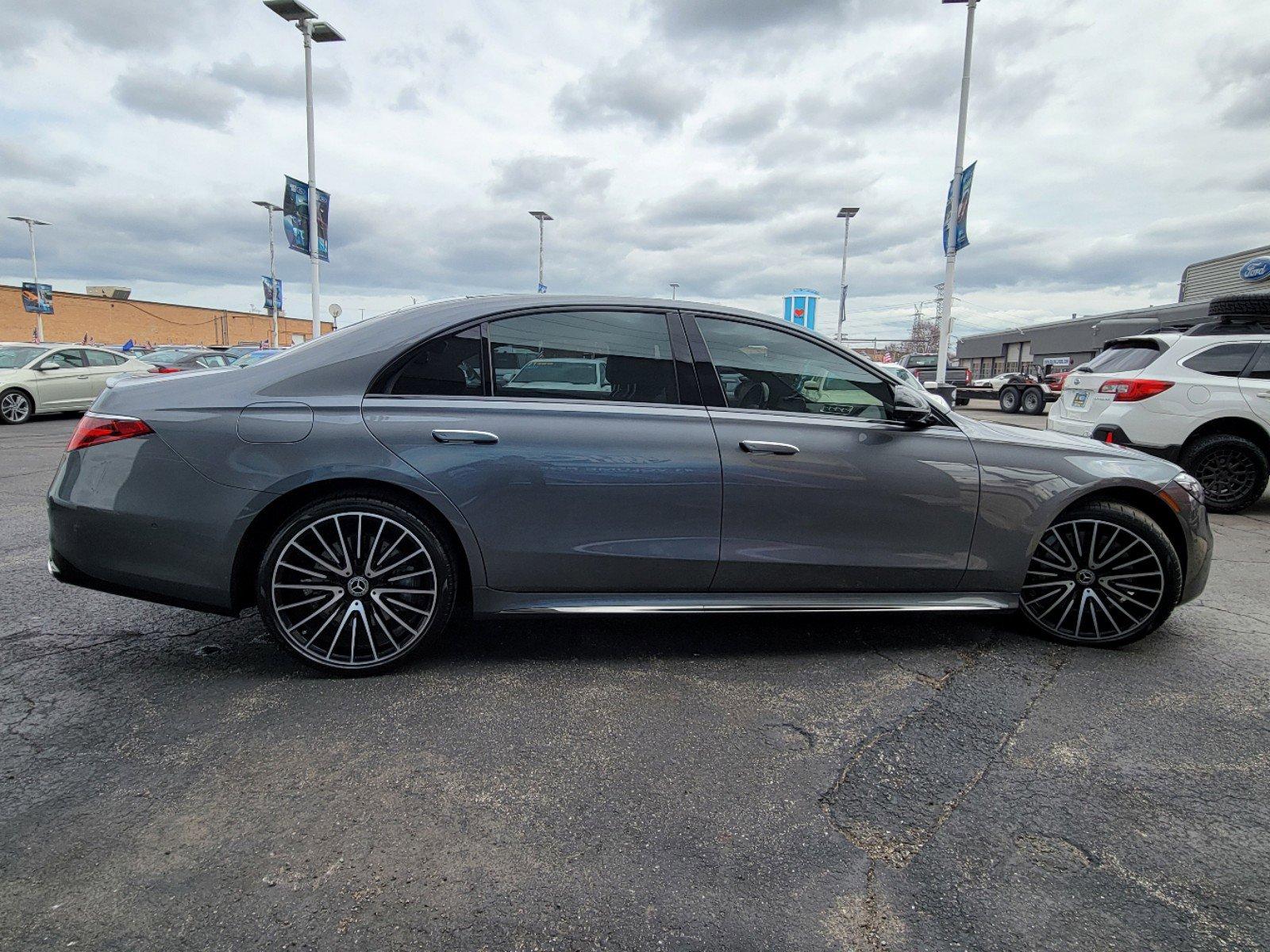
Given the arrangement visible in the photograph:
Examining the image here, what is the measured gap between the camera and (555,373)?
3.00 m

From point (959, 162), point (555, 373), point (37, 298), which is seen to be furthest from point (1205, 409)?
point (37, 298)

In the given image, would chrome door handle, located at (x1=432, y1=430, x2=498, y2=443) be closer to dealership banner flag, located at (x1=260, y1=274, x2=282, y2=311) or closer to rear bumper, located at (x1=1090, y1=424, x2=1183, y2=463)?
rear bumper, located at (x1=1090, y1=424, x2=1183, y2=463)

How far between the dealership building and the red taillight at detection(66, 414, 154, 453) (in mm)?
12180

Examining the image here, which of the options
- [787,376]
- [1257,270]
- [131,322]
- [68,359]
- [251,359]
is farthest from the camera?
[131,322]

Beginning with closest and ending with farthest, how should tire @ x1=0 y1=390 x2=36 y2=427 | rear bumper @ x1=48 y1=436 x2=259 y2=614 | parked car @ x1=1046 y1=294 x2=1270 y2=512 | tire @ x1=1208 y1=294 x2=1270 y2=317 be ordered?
rear bumper @ x1=48 y1=436 x2=259 y2=614
parked car @ x1=1046 y1=294 x2=1270 y2=512
tire @ x1=1208 y1=294 x2=1270 y2=317
tire @ x1=0 y1=390 x2=36 y2=427

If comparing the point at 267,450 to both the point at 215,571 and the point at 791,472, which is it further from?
the point at 791,472

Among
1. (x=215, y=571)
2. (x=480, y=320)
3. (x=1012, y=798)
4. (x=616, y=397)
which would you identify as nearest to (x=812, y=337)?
(x=616, y=397)

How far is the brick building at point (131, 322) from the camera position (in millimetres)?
49812

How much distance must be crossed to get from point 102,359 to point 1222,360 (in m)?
18.6

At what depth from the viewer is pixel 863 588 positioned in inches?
124

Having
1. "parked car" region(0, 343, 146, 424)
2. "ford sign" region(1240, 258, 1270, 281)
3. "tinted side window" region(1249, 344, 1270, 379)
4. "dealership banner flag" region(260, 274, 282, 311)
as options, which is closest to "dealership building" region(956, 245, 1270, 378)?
"ford sign" region(1240, 258, 1270, 281)

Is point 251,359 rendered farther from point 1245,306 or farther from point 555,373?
point 1245,306

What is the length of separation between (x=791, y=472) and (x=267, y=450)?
2057 millimetres

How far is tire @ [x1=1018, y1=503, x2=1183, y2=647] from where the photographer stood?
3.29 meters
